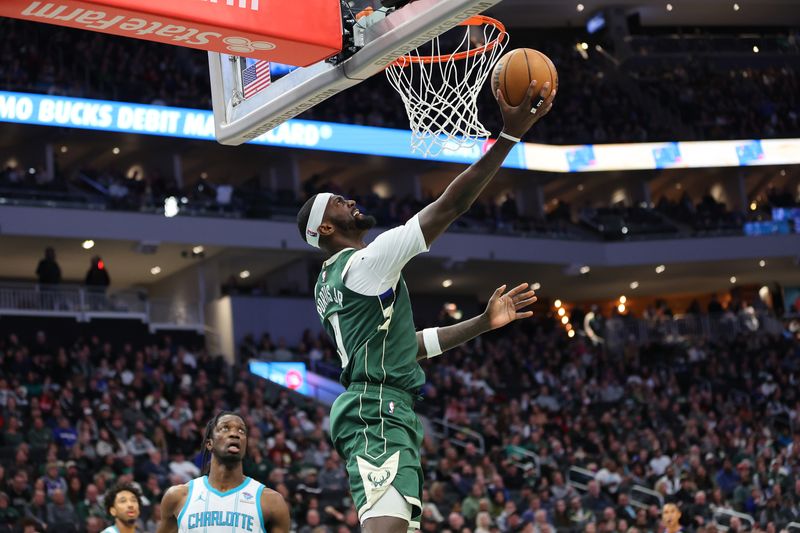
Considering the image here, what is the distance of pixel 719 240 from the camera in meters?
30.8

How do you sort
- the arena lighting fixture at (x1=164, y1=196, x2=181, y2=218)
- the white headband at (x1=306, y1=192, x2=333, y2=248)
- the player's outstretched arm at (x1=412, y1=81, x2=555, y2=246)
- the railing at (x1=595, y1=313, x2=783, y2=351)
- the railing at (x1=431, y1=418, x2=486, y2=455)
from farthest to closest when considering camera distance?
the railing at (x1=595, y1=313, x2=783, y2=351)
the arena lighting fixture at (x1=164, y1=196, x2=181, y2=218)
the railing at (x1=431, y1=418, x2=486, y2=455)
the white headband at (x1=306, y1=192, x2=333, y2=248)
the player's outstretched arm at (x1=412, y1=81, x2=555, y2=246)

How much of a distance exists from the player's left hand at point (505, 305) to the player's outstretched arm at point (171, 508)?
173 cm

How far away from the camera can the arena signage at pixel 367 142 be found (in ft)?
78.7

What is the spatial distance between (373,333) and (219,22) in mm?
1424

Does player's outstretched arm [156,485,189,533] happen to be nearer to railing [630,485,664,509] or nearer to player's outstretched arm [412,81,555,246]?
player's outstretched arm [412,81,555,246]

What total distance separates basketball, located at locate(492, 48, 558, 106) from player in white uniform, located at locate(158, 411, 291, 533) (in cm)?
213

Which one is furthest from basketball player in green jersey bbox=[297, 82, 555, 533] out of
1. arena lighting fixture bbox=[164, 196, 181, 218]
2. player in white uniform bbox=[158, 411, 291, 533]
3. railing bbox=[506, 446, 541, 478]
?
arena lighting fixture bbox=[164, 196, 181, 218]

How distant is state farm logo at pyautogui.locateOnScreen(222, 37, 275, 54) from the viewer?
520 centimetres

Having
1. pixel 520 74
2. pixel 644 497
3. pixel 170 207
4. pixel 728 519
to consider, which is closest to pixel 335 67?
pixel 520 74

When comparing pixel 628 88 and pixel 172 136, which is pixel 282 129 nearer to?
pixel 172 136

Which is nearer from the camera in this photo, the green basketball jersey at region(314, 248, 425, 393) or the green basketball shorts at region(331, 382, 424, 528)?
the green basketball shorts at region(331, 382, 424, 528)

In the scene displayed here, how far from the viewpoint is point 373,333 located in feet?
15.8

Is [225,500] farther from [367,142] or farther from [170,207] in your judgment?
[367,142]

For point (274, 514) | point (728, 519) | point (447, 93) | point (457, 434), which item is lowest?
point (728, 519)
